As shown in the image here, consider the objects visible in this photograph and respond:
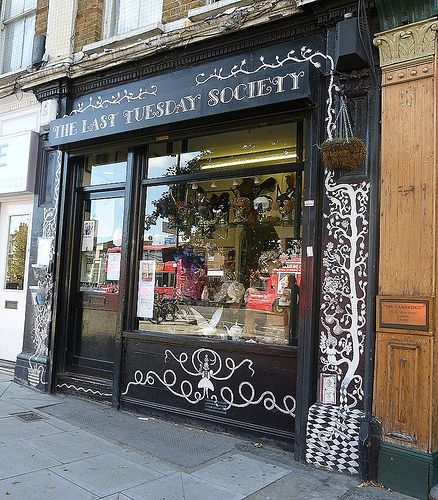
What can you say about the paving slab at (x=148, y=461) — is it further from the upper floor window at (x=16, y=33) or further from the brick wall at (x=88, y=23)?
the upper floor window at (x=16, y=33)

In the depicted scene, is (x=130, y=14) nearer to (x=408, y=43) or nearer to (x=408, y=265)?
(x=408, y=43)

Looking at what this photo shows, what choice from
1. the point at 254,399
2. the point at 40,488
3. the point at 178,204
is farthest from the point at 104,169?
the point at 40,488

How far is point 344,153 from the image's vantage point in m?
4.24

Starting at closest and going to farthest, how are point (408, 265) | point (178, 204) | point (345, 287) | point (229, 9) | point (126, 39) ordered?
point (408, 265)
point (345, 287)
point (229, 9)
point (178, 204)
point (126, 39)

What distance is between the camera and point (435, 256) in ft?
12.9

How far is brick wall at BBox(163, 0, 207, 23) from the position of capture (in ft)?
19.0

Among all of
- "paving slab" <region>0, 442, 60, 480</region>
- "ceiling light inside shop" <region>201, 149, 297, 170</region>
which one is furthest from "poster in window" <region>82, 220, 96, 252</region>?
"paving slab" <region>0, 442, 60, 480</region>

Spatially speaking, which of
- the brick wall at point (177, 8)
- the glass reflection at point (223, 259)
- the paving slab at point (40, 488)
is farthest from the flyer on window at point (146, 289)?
the brick wall at point (177, 8)

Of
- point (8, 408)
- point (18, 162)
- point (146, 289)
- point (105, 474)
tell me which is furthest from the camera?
point (18, 162)

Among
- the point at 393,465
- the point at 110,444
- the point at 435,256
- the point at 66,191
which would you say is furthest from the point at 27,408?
the point at 435,256

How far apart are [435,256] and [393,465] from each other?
1.68 m

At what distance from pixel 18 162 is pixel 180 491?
5.19 m

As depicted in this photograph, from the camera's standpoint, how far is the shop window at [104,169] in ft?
21.2

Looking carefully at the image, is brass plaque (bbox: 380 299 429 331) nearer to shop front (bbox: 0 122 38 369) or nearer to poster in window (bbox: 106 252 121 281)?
poster in window (bbox: 106 252 121 281)
